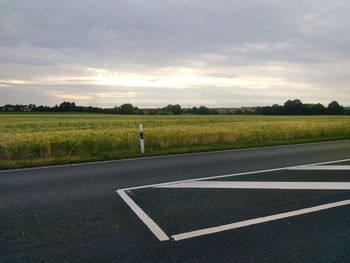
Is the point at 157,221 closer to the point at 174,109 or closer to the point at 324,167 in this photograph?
the point at 324,167

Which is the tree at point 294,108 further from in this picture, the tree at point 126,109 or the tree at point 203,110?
the tree at point 126,109

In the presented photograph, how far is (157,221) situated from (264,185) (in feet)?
8.82

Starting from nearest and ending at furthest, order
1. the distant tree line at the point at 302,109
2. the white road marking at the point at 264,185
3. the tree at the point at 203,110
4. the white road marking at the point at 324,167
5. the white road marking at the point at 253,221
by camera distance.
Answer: the white road marking at the point at 253,221, the white road marking at the point at 264,185, the white road marking at the point at 324,167, the tree at the point at 203,110, the distant tree line at the point at 302,109

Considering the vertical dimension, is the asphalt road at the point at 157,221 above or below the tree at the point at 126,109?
below

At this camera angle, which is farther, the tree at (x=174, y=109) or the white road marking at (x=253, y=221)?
the tree at (x=174, y=109)

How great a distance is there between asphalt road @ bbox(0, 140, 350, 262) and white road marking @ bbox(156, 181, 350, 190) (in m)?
0.30

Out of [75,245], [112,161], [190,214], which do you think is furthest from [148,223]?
[112,161]

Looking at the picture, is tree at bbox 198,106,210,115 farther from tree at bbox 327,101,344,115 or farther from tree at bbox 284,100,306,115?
tree at bbox 327,101,344,115

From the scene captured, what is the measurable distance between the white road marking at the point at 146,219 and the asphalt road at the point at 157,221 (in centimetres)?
10

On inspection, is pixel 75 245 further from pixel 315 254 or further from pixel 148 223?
pixel 315 254

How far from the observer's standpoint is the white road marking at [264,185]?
5.98 metres

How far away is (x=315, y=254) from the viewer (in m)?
3.44

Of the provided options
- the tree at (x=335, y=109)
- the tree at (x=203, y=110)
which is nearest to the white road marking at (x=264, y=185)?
the tree at (x=203, y=110)

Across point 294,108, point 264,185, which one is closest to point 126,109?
point 294,108
